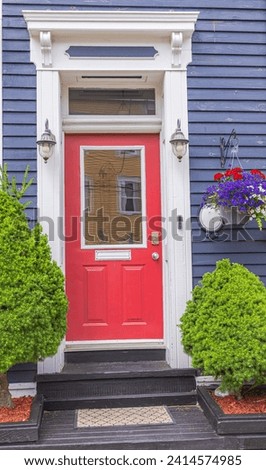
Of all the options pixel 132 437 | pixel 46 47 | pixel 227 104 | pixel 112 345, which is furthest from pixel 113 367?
pixel 46 47

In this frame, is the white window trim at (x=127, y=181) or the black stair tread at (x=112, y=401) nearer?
the black stair tread at (x=112, y=401)

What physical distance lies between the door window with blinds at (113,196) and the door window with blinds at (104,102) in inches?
13.5

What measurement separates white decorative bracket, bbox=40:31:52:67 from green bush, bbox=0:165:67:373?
137 centimetres

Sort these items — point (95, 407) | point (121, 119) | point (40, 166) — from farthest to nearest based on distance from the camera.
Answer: point (121, 119)
point (40, 166)
point (95, 407)

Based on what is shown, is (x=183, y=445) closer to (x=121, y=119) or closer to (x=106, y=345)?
(x=106, y=345)

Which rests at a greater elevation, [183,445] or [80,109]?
[80,109]

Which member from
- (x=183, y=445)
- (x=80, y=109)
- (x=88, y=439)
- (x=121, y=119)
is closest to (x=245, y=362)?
(x=183, y=445)

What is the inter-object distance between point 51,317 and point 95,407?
92 cm

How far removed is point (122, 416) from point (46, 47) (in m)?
3.07

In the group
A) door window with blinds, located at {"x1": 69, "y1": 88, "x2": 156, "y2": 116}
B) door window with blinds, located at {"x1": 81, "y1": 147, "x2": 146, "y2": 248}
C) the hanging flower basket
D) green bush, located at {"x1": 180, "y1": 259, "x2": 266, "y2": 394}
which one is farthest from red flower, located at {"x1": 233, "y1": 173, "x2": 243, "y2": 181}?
door window with blinds, located at {"x1": 69, "y1": 88, "x2": 156, "y2": 116}

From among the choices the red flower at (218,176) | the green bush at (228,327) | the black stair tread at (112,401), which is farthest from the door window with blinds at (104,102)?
the black stair tread at (112,401)

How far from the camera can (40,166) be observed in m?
4.02

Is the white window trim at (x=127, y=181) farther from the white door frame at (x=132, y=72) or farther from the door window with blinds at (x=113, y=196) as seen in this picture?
the white door frame at (x=132, y=72)

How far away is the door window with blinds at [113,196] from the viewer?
4.36 meters
